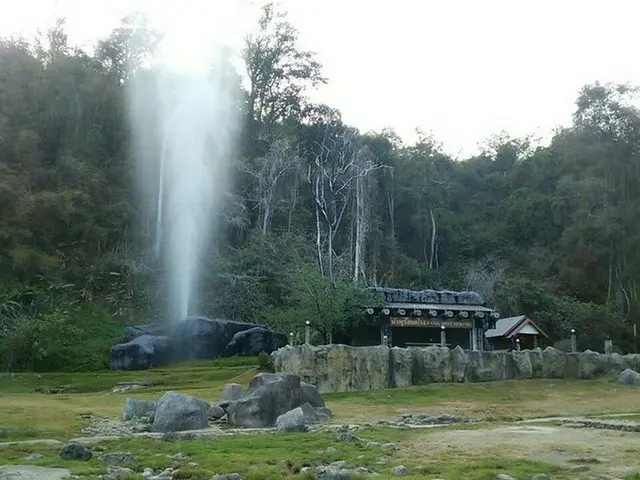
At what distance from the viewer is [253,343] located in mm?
39750

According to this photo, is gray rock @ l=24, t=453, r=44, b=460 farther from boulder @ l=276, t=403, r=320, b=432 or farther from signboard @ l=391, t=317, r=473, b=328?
signboard @ l=391, t=317, r=473, b=328

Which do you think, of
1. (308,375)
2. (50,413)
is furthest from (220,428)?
(308,375)

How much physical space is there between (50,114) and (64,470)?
4851cm

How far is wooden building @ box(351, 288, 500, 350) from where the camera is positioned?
37000 millimetres

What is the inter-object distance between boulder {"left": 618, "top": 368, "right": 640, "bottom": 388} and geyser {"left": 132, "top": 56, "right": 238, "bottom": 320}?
976 inches

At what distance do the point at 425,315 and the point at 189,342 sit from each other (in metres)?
11.7

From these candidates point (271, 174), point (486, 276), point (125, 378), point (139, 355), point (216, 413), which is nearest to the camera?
point (216, 413)

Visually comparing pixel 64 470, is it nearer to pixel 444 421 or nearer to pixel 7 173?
pixel 444 421

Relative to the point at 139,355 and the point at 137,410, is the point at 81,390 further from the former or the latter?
the point at 137,410

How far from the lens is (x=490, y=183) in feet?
248

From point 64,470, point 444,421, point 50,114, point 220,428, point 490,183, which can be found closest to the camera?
point 64,470

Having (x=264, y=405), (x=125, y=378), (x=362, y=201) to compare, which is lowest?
(x=264, y=405)

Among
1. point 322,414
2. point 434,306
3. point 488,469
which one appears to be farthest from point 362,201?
point 488,469

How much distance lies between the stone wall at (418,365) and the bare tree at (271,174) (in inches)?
1097
